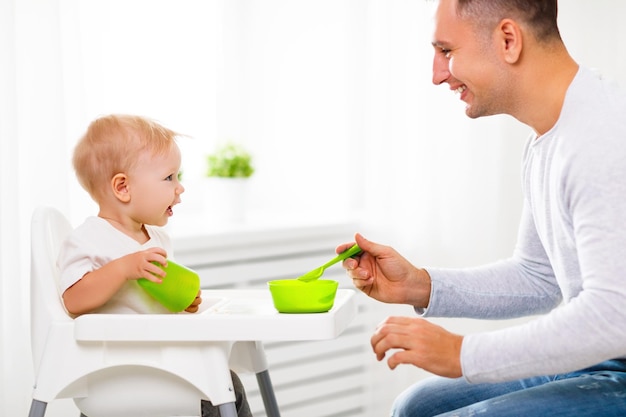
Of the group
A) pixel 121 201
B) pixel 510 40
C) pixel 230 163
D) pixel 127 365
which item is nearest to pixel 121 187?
pixel 121 201

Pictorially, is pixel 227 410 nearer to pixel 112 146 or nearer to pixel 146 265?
pixel 146 265

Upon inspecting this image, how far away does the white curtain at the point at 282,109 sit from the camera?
176 centimetres

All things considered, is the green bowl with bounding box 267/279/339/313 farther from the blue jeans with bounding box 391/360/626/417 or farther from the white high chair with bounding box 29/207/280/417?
the blue jeans with bounding box 391/360/626/417

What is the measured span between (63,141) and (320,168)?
111 cm

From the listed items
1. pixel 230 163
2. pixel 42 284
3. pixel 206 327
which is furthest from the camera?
pixel 230 163

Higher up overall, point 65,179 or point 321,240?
point 65,179

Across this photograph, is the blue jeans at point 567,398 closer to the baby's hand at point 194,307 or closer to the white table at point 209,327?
the white table at point 209,327

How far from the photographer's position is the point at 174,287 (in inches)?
51.4

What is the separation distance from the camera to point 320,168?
9.08 feet

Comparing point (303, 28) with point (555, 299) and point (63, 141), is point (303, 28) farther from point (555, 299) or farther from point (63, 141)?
point (555, 299)

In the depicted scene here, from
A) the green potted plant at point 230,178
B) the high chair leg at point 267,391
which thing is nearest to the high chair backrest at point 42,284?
the high chair leg at point 267,391

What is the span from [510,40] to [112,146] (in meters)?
0.67

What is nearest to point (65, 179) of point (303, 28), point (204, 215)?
point (204, 215)

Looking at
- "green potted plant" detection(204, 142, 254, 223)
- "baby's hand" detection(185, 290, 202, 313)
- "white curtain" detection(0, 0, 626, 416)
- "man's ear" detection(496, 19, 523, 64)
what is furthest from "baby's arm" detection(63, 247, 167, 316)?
"green potted plant" detection(204, 142, 254, 223)
